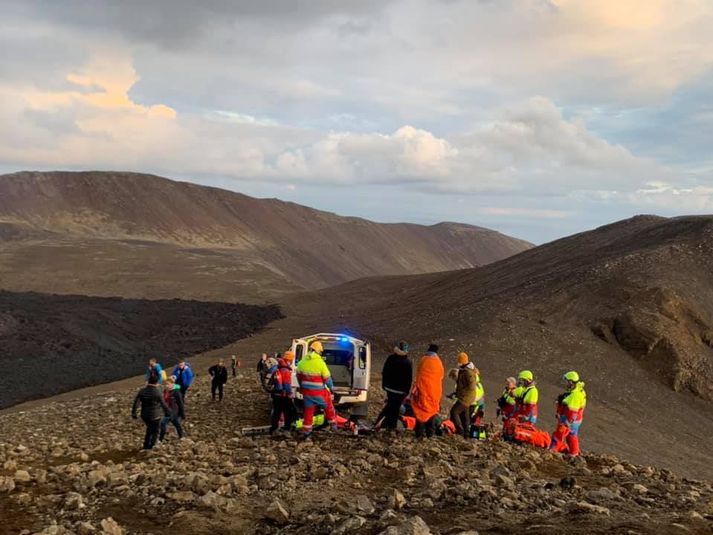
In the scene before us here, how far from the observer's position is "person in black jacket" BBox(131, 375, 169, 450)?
1202cm

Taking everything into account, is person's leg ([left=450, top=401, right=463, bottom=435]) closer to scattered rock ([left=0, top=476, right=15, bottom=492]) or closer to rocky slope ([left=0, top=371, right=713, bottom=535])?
rocky slope ([left=0, top=371, right=713, bottom=535])

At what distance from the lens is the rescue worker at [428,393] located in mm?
12406

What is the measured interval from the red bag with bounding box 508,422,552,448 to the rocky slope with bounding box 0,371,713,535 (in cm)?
66

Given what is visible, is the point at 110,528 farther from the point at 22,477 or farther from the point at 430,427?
the point at 430,427

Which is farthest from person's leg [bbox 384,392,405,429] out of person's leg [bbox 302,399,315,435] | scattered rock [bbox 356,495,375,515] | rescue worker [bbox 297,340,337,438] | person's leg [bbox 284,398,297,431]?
scattered rock [bbox 356,495,375,515]

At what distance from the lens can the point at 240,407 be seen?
60.5 feet

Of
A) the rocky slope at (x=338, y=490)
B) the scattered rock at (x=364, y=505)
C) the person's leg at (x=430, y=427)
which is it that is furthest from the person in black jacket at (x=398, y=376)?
the scattered rock at (x=364, y=505)

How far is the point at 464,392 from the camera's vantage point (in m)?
13.2

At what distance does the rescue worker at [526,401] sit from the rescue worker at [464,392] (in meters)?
1.13

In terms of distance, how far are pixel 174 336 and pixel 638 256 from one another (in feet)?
110

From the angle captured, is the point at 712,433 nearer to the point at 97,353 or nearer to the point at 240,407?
the point at 240,407

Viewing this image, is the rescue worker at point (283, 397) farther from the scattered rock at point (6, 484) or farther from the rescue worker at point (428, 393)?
the scattered rock at point (6, 484)

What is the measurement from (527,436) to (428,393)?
2613 millimetres

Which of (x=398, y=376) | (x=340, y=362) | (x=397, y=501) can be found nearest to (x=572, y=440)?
(x=398, y=376)
